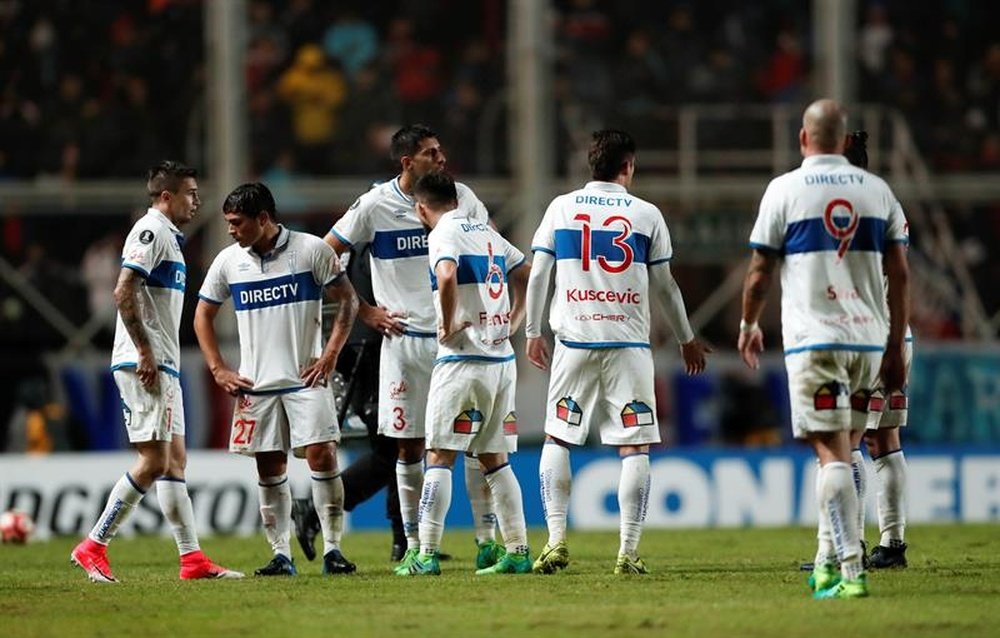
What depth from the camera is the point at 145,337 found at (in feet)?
37.6

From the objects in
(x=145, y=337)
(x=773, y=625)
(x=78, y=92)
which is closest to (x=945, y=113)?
(x=78, y=92)

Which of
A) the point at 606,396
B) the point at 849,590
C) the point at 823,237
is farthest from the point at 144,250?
the point at 849,590

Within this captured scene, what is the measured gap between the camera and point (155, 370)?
37.7 feet

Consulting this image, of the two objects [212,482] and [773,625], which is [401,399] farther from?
[212,482]

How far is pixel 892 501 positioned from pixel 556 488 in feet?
6.63

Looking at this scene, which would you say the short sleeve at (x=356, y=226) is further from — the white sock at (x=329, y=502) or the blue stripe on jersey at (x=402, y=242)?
the white sock at (x=329, y=502)

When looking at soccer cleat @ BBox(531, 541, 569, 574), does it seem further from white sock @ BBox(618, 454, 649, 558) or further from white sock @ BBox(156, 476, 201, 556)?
white sock @ BBox(156, 476, 201, 556)

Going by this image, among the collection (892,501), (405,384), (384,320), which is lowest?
(892,501)

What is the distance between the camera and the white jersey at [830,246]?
951cm


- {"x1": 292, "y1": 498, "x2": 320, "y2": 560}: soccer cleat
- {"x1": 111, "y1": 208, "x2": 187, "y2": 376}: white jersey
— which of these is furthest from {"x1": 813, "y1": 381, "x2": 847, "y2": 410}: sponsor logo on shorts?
{"x1": 292, "y1": 498, "x2": 320, "y2": 560}: soccer cleat

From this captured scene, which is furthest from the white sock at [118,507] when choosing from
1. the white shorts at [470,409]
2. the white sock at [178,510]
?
the white shorts at [470,409]

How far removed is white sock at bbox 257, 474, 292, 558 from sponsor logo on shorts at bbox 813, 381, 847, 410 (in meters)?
3.65

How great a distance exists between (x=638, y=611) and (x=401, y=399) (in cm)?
317

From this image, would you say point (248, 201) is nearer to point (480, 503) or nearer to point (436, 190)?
point (436, 190)
